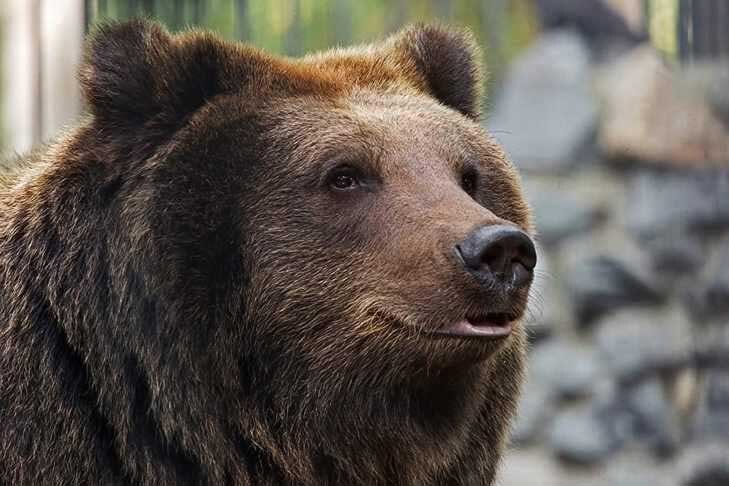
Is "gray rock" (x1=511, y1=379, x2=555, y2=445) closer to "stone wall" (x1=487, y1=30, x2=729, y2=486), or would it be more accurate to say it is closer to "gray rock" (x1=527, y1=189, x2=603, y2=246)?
Answer: "stone wall" (x1=487, y1=30, x2=729, y2=486)

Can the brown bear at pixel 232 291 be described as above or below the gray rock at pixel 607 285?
above

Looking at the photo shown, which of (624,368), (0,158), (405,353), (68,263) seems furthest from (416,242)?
(624,368)

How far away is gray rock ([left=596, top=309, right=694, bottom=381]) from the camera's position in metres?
7.40

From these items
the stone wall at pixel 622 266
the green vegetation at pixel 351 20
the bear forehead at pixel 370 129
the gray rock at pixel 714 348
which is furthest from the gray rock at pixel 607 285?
the bear forehead at pixel 370 129

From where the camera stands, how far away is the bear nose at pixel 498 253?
3336 millimetres

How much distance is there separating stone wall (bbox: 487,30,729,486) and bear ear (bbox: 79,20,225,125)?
381cm

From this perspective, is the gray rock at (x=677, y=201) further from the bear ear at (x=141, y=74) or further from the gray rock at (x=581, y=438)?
the bear ear at (x=141, y=74)

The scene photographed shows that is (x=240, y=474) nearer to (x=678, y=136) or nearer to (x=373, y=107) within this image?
(x=373, y=107)

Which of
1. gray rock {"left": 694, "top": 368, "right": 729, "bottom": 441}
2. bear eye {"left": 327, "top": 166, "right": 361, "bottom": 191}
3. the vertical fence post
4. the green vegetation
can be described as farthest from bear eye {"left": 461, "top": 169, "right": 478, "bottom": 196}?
gray rock {"left": 694, "top": 368, "right": 729, "bottom": 441}

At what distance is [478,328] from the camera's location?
137 inches

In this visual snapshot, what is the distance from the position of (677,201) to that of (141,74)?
4361 mm

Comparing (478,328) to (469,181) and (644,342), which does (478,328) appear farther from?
(644,342)

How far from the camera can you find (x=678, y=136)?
7.38 m

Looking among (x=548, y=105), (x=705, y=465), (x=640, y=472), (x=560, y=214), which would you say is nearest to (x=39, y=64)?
(x=548, y=105)
